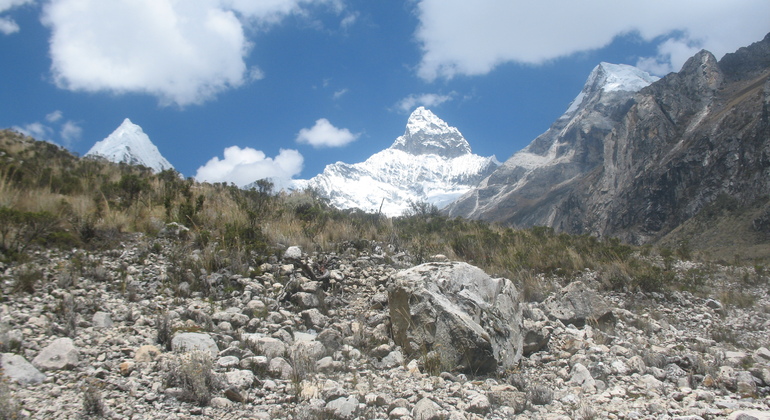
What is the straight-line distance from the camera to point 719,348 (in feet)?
16.3

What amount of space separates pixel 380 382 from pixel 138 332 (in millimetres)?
2455

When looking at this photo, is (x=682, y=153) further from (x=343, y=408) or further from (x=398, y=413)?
(x=343, y=408)

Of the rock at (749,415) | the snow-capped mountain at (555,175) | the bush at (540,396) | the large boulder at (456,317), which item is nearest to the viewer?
the rock at (749,415)

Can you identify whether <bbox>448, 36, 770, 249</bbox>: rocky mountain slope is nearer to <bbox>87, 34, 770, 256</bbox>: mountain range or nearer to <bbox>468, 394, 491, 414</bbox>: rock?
<bbox>87, 34, 770, 256</bbox>: mountain range

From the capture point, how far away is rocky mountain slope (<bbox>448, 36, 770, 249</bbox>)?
1833 inches

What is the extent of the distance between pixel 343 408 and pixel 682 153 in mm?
70391

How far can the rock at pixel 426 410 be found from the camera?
2949 mm

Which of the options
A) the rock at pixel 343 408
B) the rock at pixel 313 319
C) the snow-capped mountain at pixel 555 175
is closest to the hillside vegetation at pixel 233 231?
the rock at pixel 313 319

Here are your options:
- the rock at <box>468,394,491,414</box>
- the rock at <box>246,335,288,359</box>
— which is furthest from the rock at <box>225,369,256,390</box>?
the rock at <box>468,394,491,414</box>

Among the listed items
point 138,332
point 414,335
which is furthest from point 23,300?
point 414,335

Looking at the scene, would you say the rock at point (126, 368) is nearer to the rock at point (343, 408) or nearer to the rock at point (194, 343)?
the rock at point (194, 343)

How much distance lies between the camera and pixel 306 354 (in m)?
3.93

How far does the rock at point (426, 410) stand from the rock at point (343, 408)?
485mm

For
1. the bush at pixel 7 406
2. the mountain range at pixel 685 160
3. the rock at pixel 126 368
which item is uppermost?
the mountain range at pixel 685 160
